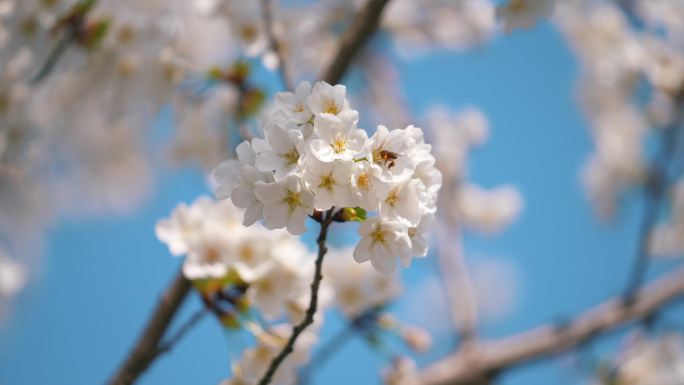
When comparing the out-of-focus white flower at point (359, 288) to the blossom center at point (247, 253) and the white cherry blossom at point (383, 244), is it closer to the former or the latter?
the blossom center at point (247, 253)

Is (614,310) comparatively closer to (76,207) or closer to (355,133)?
(355,133)

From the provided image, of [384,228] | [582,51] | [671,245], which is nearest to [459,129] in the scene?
[582,51]

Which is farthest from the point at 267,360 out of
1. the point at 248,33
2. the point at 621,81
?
the point at 621,81

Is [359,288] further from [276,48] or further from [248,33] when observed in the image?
[248,33]

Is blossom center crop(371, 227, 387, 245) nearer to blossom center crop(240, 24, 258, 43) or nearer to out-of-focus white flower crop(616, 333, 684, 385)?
blossom center crop(240, 24, 258, 43)

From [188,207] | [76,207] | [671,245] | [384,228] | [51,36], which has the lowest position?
[671,245]

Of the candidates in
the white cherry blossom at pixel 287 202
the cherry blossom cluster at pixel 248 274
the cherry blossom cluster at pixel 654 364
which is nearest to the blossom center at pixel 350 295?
the cherry blossom cluster at pixel 248 274

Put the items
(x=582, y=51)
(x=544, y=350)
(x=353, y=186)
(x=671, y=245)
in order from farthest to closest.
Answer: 1. (x=582, y=51)
2. (x=671, y=245)
3. (x=544, y=350)
4. (x=353, y=186)
